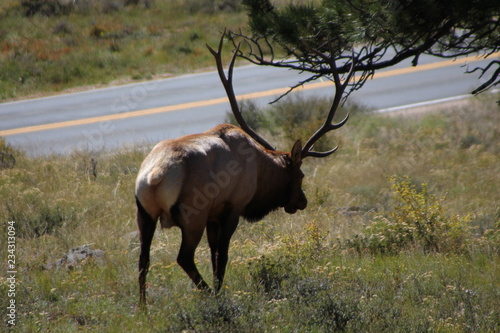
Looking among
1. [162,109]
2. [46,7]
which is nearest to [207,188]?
[162,109]

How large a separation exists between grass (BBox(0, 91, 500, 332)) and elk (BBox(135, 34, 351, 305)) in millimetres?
469

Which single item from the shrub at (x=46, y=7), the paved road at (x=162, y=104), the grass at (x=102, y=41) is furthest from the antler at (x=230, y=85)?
the shrub at (x=46, y=7)

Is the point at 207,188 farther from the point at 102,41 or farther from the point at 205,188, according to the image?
the point at 102,41

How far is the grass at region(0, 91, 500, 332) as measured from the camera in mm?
5375

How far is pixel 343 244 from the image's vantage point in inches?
295

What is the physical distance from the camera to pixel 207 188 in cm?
560

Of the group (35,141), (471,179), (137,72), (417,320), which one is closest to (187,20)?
(137,72)

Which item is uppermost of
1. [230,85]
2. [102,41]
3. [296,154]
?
[230,85]

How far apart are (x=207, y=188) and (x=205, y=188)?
0.03 m

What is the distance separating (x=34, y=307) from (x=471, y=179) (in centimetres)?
711

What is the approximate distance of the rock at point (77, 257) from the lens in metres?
6.82

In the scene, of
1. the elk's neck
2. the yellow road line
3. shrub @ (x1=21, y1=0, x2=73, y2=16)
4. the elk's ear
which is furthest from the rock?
shrub @ (x1=21, y1=0, x2=73, y2=16)

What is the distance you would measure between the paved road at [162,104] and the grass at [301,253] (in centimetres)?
294

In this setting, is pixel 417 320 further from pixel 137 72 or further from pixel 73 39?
pixel 73 39
